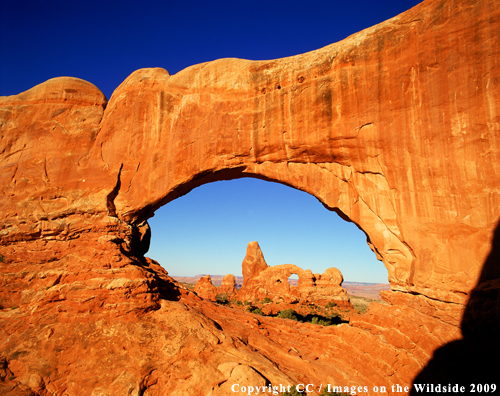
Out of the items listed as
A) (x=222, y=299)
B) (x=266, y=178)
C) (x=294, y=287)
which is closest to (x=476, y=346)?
(x=266, y=178)

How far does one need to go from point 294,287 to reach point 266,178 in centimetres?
3756

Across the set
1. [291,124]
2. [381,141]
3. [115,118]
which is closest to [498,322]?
[381,141]

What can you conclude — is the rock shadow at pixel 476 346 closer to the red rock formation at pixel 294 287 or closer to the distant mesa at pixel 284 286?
the distant mesa at pixel 284 286

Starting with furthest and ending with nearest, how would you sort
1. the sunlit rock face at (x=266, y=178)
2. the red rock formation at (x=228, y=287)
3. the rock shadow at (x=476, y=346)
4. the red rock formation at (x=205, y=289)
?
the red rock formation at (x=228, y=287)
the red rock formation at (x=205, y=289)
the sunlit rock face at (x=266, y=178)
the rock shadow at (x=476, y=346)

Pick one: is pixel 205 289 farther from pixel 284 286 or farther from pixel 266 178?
pixel 266 178

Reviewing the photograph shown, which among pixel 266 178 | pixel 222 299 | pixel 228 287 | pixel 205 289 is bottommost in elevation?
pixel 222 299

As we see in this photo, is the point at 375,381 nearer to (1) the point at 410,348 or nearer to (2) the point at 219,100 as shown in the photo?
(1) the point at 410,348

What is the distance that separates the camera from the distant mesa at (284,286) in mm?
46812

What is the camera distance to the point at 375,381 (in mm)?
11492

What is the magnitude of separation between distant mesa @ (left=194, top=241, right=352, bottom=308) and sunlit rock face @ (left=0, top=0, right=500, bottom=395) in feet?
99.5

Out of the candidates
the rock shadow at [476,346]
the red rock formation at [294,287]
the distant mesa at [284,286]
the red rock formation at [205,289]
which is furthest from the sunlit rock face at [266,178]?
the red rock formation at [294,287]

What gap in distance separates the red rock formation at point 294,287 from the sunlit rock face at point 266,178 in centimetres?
3217

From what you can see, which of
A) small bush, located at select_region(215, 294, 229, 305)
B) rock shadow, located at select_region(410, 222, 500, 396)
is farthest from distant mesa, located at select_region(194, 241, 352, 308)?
rock shadow, located at select_region(410, 222, 500, 396)

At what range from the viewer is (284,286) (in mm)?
48219
